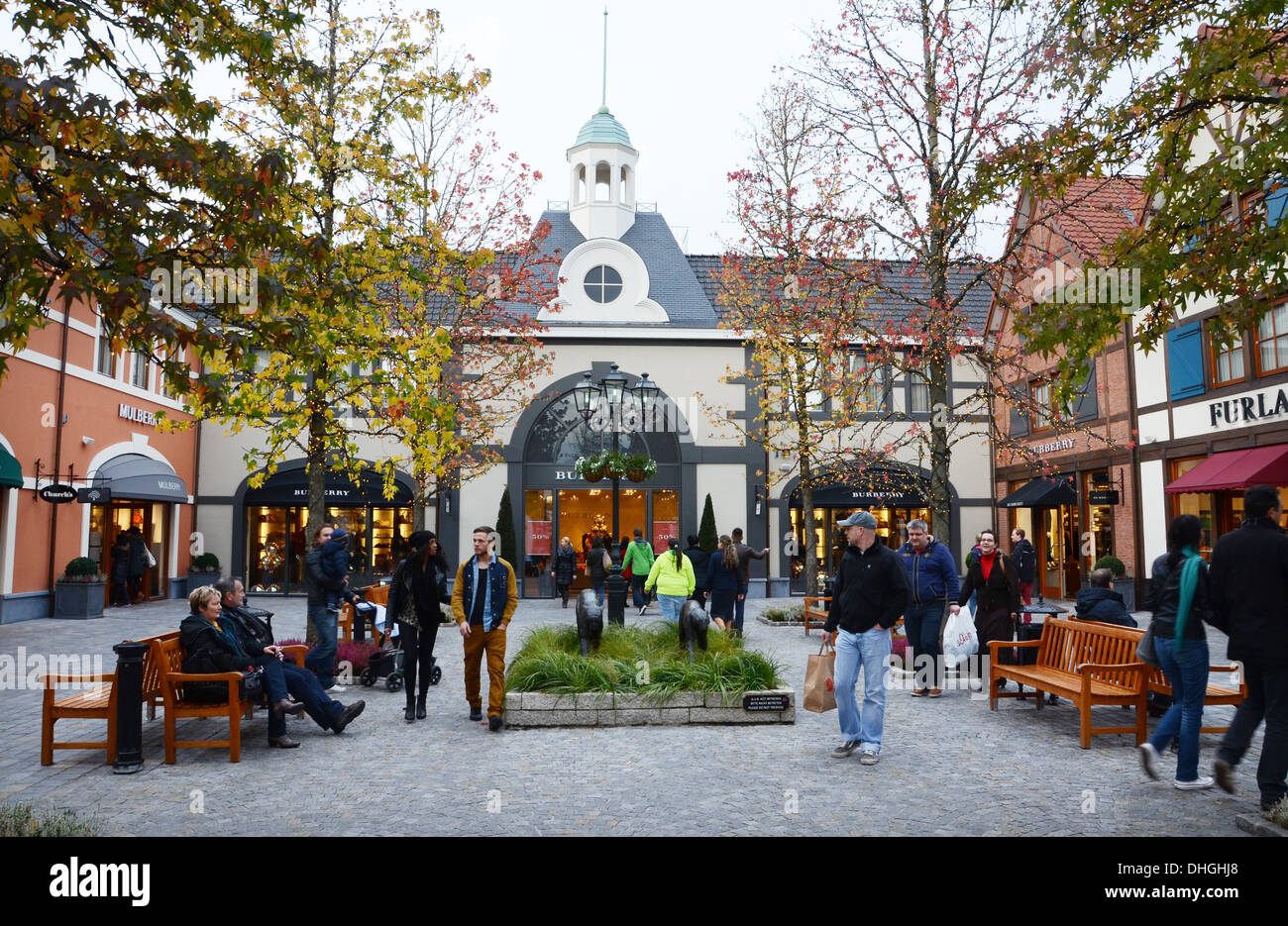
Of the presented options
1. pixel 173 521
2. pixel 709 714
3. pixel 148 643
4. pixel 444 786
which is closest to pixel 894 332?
pixel 709 714

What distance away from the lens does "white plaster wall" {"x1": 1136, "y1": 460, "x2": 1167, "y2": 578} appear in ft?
57.0

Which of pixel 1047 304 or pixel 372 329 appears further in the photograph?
pixel 372 329

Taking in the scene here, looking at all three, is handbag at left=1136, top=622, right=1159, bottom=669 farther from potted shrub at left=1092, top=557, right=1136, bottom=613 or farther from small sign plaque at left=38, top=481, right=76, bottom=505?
small sign plaque at left=38, top=481, right=76, bottom=505

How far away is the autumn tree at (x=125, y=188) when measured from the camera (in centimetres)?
495

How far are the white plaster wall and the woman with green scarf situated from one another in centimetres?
Answer: 1294

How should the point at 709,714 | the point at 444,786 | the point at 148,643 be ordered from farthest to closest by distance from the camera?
1. the point at 709,714
2. the point at 148,643
3. the point at 444,786

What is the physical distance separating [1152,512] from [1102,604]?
414 inches

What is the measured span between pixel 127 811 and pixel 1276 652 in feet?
23.3

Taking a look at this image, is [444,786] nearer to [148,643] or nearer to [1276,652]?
[148,643]

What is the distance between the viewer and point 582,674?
828 cm

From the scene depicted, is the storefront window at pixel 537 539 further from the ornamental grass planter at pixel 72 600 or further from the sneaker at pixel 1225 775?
the sneaker at pixel 1225 775

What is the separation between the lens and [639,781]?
6.07 metres

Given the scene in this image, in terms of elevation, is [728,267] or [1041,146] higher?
[728,267]

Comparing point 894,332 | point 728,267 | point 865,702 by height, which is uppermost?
point 728,267
